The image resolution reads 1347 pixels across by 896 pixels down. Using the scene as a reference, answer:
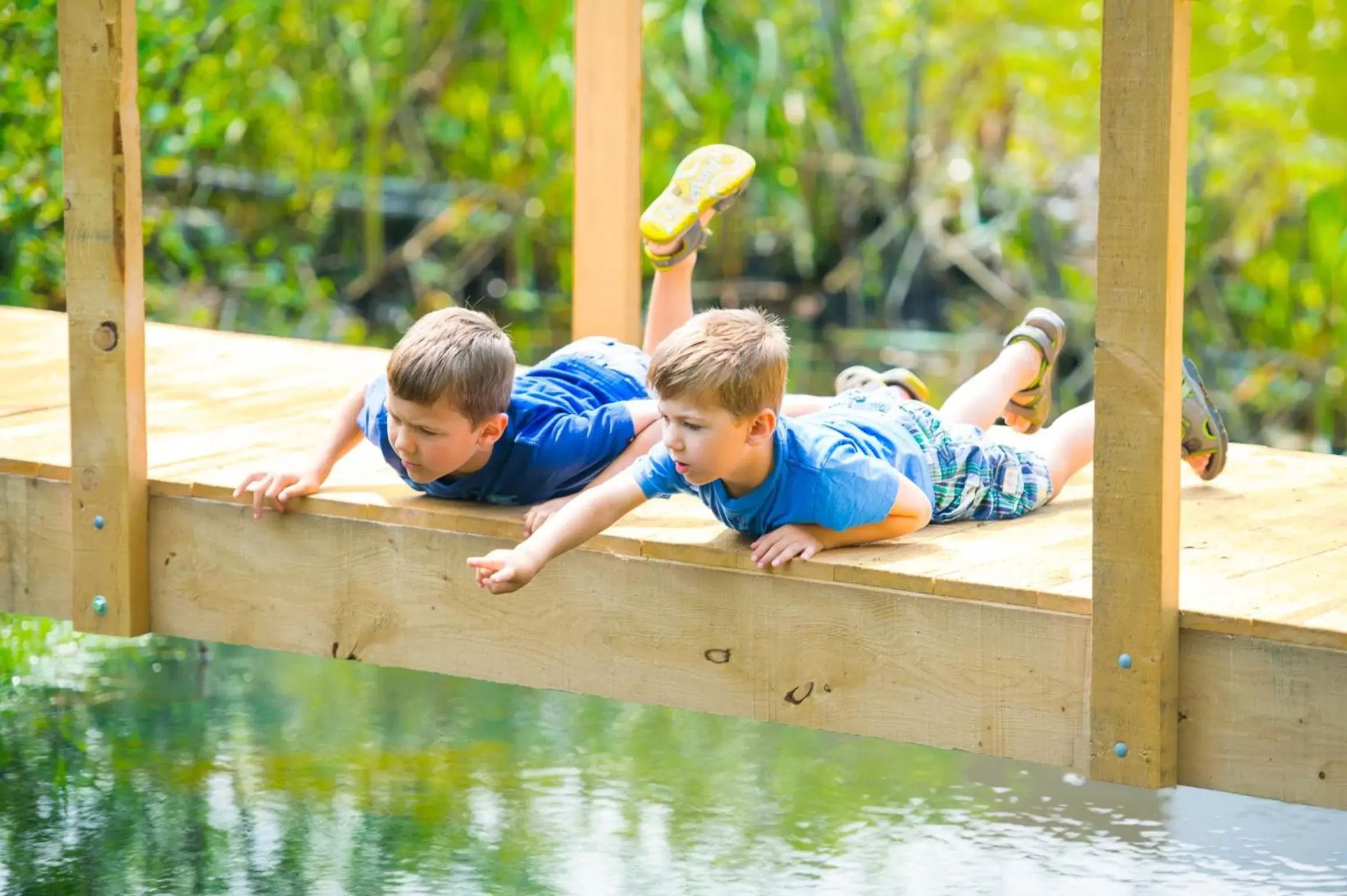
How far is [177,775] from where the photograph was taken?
4238mm

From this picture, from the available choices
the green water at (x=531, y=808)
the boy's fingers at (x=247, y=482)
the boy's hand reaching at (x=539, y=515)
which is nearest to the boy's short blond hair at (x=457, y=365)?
the boy's hand reaching at (x=539, y=515)

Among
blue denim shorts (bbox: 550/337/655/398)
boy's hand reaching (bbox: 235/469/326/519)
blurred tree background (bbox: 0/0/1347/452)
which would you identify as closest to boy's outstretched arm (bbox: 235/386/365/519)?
boy's hand reaching (bbox: 235/469/326/519)

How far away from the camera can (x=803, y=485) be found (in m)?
2.69

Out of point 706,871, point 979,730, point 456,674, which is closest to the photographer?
point 979,730

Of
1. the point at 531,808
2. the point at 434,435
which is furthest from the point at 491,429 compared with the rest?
the point at 531,808

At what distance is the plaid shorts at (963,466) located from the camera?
9.80 ft

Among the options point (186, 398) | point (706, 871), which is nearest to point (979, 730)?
point (706, 871)

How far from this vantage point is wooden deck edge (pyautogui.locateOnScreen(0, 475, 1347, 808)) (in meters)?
2.44

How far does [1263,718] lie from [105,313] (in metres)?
1.75

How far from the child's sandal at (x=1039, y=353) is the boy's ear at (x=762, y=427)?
84cm

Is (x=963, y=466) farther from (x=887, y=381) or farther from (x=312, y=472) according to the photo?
(x=312, y=472)

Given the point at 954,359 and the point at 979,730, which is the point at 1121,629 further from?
the point at 954,359

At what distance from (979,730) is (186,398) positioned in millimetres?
1940

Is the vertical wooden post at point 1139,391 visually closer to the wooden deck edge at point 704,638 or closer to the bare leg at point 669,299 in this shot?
the wooden deck edge at point 704,638
